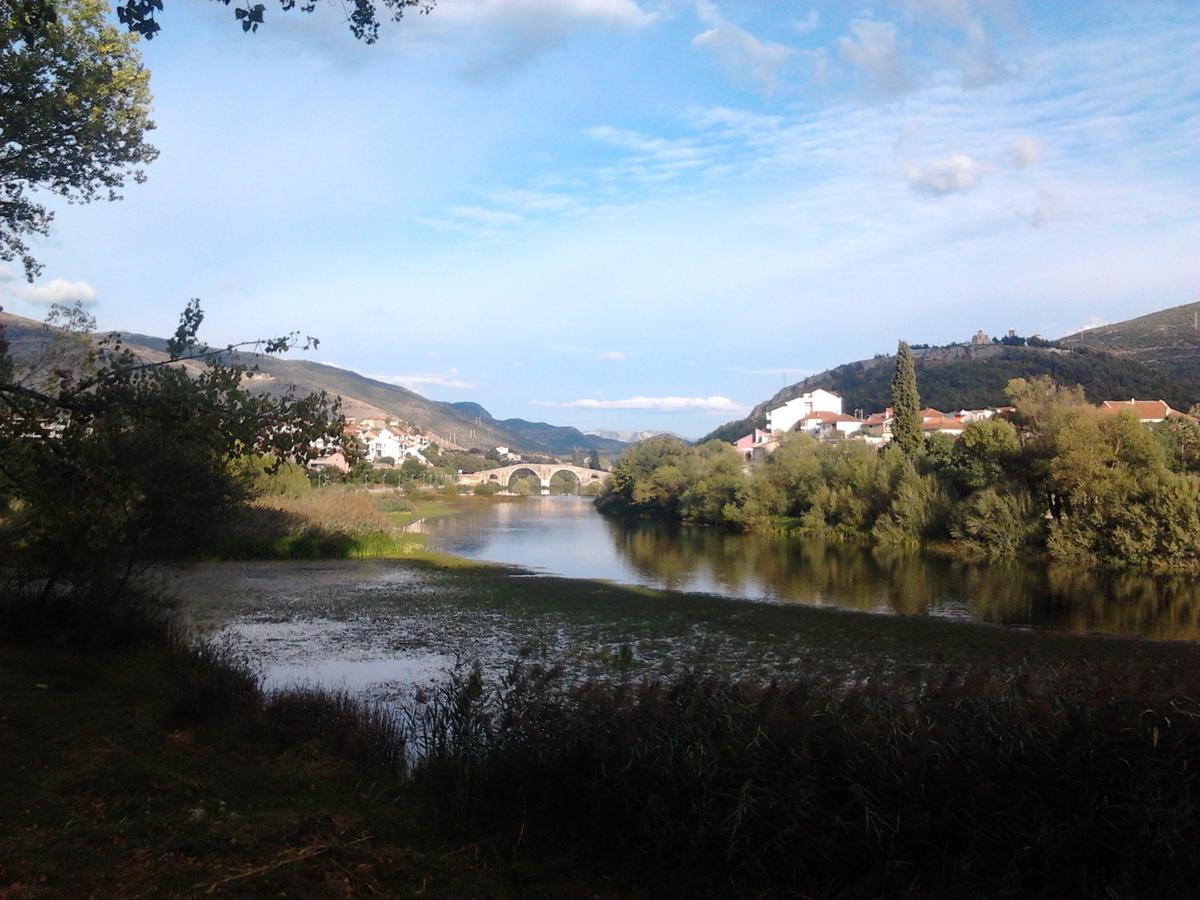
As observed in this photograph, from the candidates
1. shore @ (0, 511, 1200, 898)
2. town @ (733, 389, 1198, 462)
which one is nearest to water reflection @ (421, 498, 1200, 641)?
shore @ (0, 511, 1200, 898)

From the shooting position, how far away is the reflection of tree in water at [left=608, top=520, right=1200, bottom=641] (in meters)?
23.3

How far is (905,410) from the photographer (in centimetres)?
6288

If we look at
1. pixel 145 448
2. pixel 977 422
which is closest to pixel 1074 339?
pixel 977 422

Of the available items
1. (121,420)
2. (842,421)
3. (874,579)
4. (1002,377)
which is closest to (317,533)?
(874,579)

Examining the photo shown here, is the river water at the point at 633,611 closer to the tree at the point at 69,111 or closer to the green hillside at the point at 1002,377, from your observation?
the tree at the point at 69,111

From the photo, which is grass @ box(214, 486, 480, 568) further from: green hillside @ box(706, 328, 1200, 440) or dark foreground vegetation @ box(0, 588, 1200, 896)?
green hillside @ box(706, 328, 1200, 440)

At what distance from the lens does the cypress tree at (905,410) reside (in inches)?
2391

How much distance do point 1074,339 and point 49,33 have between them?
202 meters

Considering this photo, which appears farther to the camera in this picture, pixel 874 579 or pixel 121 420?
pixel 874 579

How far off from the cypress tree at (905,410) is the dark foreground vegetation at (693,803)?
178 feet

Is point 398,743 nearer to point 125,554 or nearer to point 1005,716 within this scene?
point 1005,716

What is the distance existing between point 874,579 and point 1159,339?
152 m

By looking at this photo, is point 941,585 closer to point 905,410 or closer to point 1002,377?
point 905,410

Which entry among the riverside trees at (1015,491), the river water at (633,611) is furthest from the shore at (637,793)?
the riverside trees at (1015,491)
